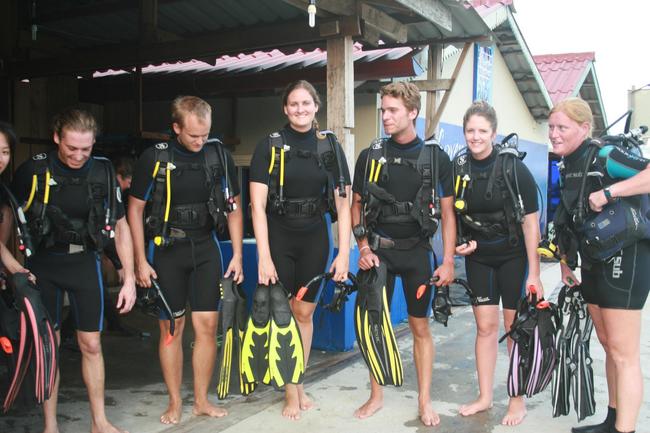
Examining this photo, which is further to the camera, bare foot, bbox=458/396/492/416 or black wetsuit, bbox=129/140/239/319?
bare foot, bbox=458/396/492/416

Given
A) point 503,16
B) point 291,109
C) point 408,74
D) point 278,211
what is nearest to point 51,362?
point 278,211

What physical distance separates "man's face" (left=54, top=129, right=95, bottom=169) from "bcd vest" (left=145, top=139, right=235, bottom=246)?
410 mm

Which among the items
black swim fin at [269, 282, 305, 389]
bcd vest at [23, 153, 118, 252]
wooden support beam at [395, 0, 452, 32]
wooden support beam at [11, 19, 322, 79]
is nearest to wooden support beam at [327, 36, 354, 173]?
wooden support beam at [11, 19, 322, 79]

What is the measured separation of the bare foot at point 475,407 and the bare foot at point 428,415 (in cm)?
21

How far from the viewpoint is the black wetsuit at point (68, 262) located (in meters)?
3.32

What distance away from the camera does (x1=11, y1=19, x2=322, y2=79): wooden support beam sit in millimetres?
5621

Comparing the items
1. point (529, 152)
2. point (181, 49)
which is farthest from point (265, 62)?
point (529, 152)

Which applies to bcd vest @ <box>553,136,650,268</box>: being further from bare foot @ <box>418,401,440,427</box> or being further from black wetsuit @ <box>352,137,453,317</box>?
bare foot @ <box>418,401,440,427</box>

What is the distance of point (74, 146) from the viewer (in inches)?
129

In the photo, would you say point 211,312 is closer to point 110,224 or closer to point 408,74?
point 110,224

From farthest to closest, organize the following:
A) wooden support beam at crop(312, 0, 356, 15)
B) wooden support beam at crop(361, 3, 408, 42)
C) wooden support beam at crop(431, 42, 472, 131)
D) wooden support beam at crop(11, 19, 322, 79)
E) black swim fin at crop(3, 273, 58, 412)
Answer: wooden support beam at crop(431, 42, 472, 131) < wooden support beam at crop(11, 19, 322, 79) < wooden support beam at crop(361, 3, 408, 42) < wooden support beam at crop(312, 0, 356, 15) < black swim fin at crop(3, 273, 58, 412)

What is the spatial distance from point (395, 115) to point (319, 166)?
1.77 feet

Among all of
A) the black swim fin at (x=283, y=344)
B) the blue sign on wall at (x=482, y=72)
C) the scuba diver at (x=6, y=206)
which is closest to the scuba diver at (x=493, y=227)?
the black swim fin at (x=283, y=344)

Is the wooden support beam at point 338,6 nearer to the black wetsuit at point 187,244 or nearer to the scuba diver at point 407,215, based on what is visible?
the scuba diver at point 407,215
